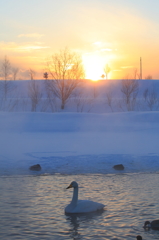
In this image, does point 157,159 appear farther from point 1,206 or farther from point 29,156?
point 1,206

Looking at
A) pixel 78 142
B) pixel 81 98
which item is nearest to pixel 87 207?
pixel 78 142

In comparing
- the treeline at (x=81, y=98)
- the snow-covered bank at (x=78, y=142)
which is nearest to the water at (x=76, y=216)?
the snow-covered bank at (x=78, y=142)

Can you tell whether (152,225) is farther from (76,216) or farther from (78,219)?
(76,216)

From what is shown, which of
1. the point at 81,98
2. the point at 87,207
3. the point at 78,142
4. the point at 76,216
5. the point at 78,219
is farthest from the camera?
the point at 81,98

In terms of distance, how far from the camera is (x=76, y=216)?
6648 millimetres

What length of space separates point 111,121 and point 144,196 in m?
12.7

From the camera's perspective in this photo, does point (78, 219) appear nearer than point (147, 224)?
No

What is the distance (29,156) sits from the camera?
1288 cm

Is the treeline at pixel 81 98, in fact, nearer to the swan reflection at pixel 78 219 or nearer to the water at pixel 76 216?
the water at pixel 76 216

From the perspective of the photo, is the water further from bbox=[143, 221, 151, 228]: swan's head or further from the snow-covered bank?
the snow-covered bank

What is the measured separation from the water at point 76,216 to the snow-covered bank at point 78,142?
5.18 ft

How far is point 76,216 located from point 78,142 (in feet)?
29.2

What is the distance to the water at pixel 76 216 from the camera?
567 cm

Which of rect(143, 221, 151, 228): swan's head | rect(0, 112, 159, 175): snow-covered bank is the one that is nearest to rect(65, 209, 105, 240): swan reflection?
rect(143, 221, 151, 228): swan's head
